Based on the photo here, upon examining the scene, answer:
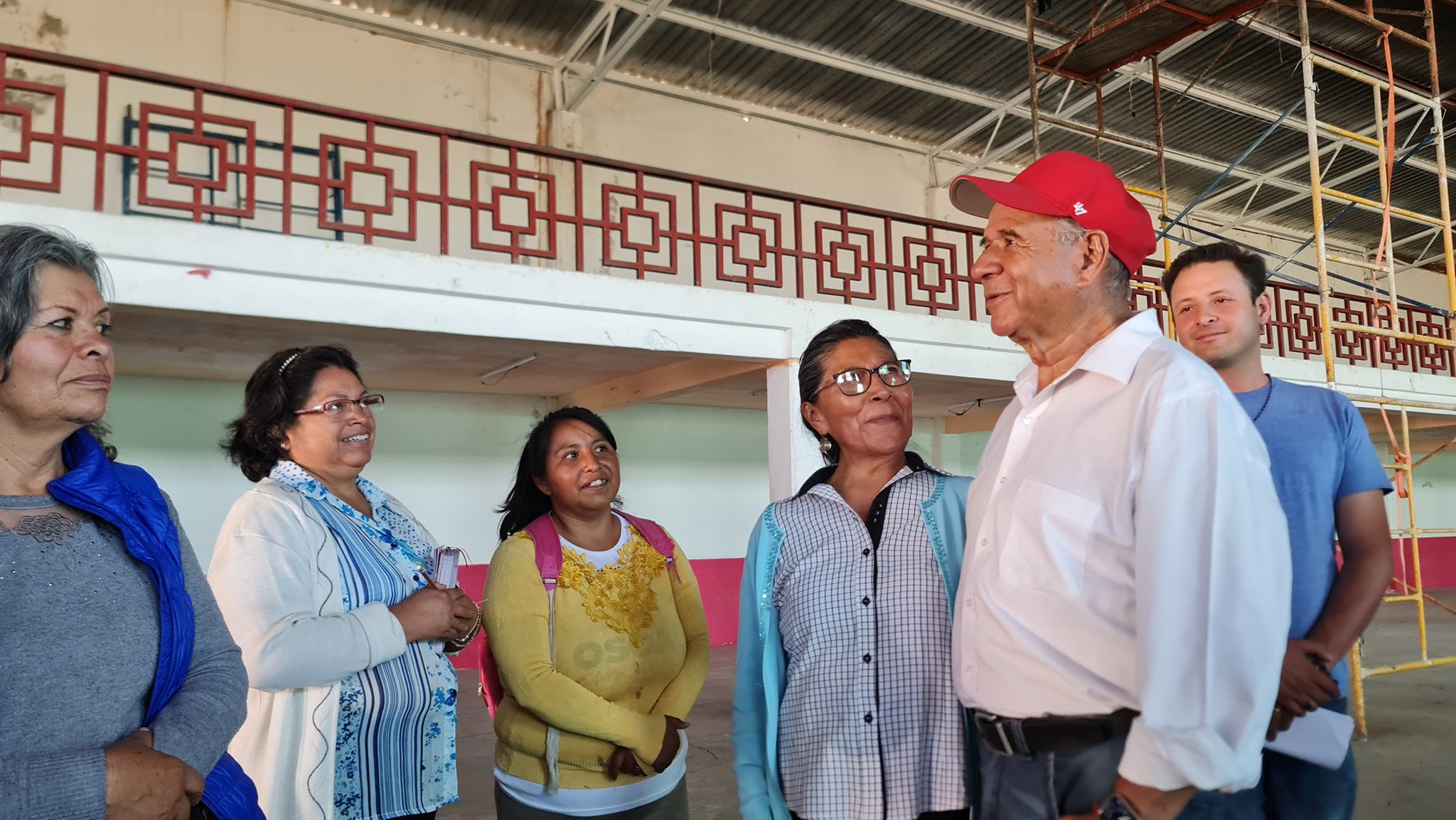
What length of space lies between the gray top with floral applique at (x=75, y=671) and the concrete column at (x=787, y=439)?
4.69 metres

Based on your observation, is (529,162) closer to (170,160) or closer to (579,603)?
(170,160)

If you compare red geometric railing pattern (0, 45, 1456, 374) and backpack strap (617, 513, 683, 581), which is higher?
red geometric railing pattern (0, 45, 1456, 374)

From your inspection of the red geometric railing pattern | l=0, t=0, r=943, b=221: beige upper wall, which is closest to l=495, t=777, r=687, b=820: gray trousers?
the red geometric railing pattern

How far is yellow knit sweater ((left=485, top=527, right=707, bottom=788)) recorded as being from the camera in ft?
6.92

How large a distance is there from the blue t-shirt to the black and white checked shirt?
27.6 inches

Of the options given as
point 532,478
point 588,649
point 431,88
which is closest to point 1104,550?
point 588,649

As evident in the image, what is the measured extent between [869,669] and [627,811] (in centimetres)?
83

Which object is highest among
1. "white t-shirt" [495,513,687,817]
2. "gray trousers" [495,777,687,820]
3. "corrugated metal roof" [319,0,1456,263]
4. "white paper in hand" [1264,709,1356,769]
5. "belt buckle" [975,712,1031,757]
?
"corrugated metal roof" [319,0,1456,263]

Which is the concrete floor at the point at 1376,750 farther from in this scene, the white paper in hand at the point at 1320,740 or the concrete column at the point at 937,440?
the concrete column at the point at 937,440

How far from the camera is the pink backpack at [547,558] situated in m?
2.23

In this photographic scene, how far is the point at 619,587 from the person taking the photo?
7.61 feet

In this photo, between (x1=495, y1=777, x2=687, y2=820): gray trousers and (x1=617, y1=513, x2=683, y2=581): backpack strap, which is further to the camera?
(x1=617, y1=513, x2=683, y2=581): backpack strap

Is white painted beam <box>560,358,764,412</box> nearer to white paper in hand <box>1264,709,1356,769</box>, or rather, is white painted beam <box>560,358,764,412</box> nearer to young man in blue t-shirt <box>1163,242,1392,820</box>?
young man in blue t-shirt <box>1163,242,1392,820</box>

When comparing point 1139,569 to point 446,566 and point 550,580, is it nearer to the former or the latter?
point 550,580
